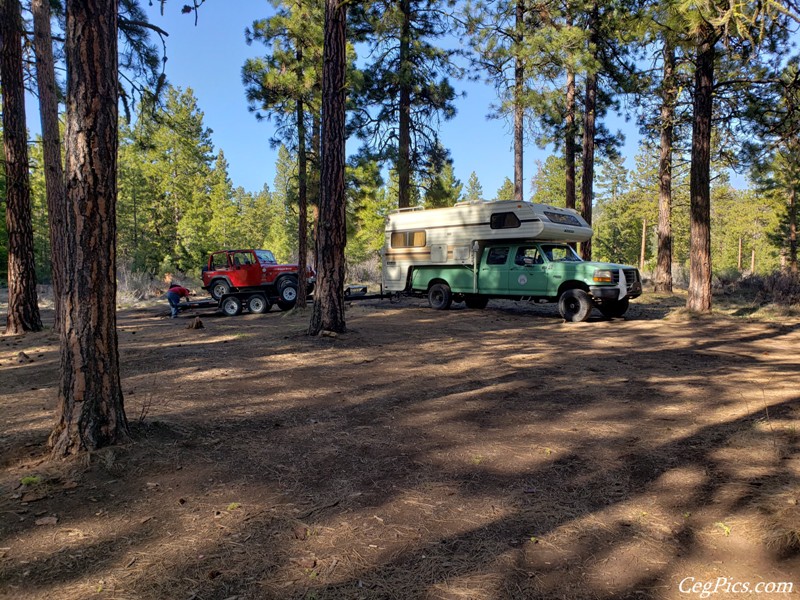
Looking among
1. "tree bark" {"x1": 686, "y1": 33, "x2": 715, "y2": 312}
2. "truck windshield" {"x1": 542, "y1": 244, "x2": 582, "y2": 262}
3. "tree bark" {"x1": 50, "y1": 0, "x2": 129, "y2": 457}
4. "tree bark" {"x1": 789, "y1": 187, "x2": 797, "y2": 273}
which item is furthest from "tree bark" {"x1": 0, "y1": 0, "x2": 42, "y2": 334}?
"tree bark" {"x1": 789, "y1": 187, "x2": 797, "y2": 273}

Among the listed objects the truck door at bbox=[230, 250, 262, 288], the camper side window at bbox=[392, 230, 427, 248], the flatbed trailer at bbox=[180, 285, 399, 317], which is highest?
the camper side window at bbox=[392, 230, 427, 248]

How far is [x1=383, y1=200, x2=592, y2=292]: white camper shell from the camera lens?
1385 cm

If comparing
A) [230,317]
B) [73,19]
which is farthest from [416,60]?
[73,19]

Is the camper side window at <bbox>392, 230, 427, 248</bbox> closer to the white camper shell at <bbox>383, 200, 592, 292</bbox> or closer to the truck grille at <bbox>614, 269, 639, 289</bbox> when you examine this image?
the white camper shell at <bbox>383, 200, 592, 292</bbox>

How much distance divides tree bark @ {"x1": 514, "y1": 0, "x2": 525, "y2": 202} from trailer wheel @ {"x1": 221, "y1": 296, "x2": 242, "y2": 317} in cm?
979

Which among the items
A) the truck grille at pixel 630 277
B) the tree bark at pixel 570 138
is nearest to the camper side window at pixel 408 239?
the truck grille at pixel 630 277

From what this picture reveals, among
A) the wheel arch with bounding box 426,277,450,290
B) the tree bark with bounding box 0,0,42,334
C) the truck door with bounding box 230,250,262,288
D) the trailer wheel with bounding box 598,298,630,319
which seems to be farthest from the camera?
the wheel arch with bounding box 426,277,450,290

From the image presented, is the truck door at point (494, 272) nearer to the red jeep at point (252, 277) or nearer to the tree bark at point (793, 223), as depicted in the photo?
the red jeep at point (252, 277)

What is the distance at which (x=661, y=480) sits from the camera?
11.8 feet

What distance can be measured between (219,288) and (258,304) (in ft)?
4.85

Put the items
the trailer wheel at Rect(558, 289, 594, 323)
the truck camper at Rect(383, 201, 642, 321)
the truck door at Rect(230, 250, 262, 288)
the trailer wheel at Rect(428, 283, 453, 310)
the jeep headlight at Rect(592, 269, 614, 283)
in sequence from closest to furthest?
the jeep headlight at Rect(592, 269, 614, 283) < the trailer wheel at Rect(558, 289, 594, 323) < the truck camper at Rect(383, 201, 642, 321) < the truck door at Rect(230, 250, 262, 288) < the trailer wheel at Rect(428, 283, 453, 310)

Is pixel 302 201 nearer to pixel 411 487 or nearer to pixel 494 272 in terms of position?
pixel 494 272

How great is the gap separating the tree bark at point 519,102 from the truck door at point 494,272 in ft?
10.1

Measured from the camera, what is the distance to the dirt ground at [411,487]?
8.20 feet
